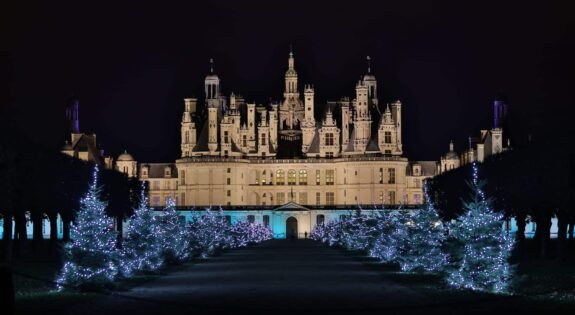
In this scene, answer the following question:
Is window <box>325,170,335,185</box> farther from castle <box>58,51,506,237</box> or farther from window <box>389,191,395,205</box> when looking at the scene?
window <box>389,191,395,205</box>

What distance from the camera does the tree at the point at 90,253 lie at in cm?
3509

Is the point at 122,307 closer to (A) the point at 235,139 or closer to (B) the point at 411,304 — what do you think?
(B) the point at 411,304

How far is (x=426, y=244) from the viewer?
46.5 meters

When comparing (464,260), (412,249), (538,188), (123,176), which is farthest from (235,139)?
(464,260)

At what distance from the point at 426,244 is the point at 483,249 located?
1227 centimetres

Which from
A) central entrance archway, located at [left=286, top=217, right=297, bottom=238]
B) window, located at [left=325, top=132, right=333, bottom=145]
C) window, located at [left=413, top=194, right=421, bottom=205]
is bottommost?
central entrance archway, located at [left=286, top=217, right=297, bottom=238]

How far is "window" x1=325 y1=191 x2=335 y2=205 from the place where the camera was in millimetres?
161100

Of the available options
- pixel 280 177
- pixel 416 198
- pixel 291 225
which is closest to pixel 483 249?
pixel 291 225

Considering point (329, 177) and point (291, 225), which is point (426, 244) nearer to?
point (291, 225)

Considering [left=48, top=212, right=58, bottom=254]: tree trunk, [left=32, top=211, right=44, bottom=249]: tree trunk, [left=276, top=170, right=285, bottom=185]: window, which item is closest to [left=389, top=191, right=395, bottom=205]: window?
[left=276, top=170, right=285, bottom=185]: window

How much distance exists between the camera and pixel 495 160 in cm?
7769

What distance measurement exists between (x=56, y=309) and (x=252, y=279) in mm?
13568

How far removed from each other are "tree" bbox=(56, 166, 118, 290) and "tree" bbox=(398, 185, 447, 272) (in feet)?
44.4

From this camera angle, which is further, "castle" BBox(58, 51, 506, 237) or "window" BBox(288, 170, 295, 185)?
"window" BBox(288, 170, 295, 185)
